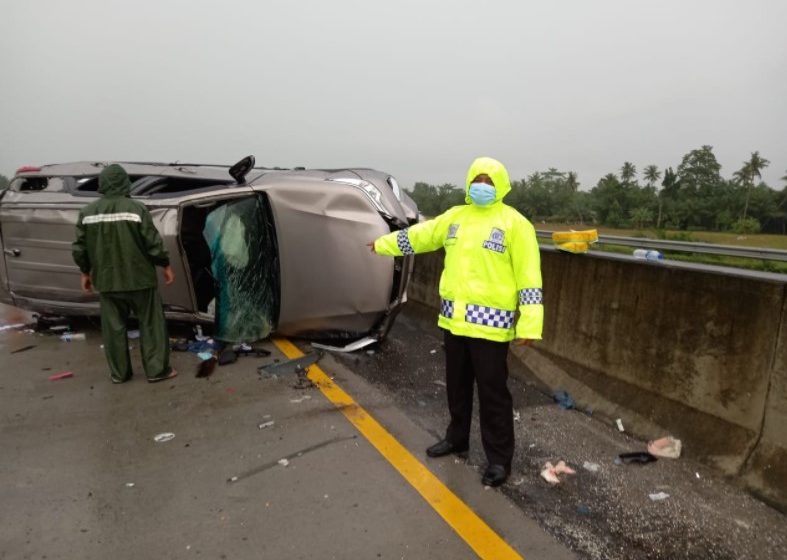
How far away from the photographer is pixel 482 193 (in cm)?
268

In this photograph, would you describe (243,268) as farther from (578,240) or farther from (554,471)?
(554,471)

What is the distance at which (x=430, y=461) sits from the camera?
3000 mm

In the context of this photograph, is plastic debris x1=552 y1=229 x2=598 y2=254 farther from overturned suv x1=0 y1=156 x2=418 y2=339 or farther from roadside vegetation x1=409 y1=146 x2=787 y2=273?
roadside vegetation x1=409 y1=146 x2=787 y2=273

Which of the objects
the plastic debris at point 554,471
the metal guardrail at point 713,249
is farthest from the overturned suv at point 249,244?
the metal guardrail at point 713,249

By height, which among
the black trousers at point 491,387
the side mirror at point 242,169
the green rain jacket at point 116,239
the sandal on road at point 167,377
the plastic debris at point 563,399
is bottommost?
the sandal on road at point 167,377

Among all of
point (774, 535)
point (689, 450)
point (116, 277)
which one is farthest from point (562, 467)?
point (116, 277)

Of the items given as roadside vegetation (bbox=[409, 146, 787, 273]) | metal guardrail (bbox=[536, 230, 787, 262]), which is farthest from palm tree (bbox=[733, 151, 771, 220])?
metal guardrail (bbox=[536, 230, 787, 262])

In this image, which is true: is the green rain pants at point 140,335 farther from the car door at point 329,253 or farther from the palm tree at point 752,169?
the palm tree at point 752,169

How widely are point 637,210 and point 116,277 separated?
5618 centimetres

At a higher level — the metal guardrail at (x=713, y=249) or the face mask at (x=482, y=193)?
the face mask at (x=482, y=193)

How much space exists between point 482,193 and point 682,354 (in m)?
1.60

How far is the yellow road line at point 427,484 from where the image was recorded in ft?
7.38

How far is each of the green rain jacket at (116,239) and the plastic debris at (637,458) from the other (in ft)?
12.0

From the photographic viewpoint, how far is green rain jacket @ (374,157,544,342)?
2637 millimetres
